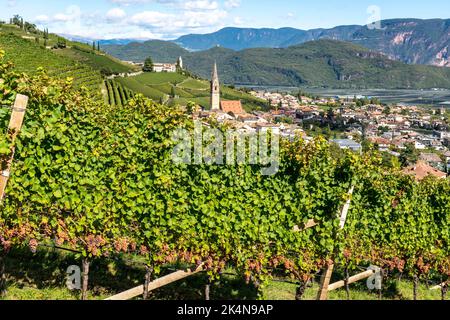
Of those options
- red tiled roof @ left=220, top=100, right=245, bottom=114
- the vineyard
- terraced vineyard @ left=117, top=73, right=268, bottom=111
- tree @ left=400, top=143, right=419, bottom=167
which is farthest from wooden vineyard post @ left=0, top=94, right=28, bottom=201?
red tiled roof @ left=220, top=100, right=245, bottom=114

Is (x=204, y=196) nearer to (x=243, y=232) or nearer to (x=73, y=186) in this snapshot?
(x=243, y=232)

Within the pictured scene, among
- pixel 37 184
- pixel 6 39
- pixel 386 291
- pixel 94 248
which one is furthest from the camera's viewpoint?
pixel 6 39

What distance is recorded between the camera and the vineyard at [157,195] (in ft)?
28.2

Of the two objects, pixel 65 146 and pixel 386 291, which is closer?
pixel 65 146

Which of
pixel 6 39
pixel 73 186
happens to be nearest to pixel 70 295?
pixel 73 186

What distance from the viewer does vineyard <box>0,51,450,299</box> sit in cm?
859

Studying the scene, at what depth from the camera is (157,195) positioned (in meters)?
9.38

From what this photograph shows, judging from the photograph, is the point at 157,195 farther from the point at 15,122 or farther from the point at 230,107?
the point at 230,107

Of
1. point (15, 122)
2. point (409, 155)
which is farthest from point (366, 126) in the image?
point (15, 122)

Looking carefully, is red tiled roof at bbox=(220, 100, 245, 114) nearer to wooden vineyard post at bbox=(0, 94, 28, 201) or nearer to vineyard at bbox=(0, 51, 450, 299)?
vineyard at bbox=(0, 51, 450, 299)

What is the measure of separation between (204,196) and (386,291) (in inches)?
317

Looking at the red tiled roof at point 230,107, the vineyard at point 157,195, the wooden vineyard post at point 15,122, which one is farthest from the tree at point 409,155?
the wooden vineyard post at point 15,122

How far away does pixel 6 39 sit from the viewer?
68312mm

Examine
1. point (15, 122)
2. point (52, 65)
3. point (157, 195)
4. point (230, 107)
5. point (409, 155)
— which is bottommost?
point (409, 155)
